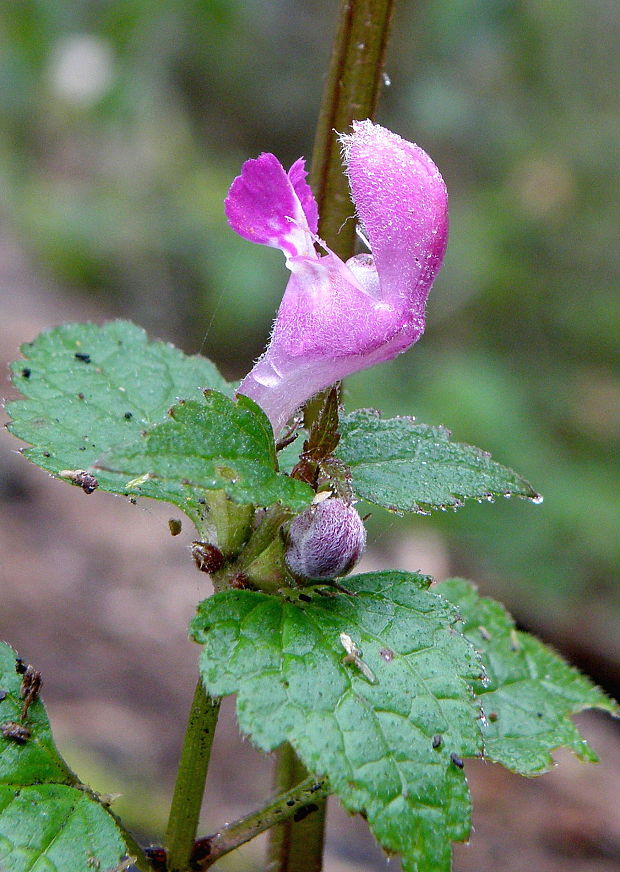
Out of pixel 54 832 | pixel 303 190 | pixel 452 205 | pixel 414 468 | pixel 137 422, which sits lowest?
pixel 54 832

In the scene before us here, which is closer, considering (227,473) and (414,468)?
(227,473)

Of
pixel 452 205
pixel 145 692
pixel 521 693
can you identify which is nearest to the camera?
pixel 521 693

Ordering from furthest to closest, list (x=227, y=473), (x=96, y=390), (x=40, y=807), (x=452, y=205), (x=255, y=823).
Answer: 1. (x=452, y=205)
2. (x=96, y=390)
3. (x=255, y=823)
4. (x=40, y=807)
5. (x=227, y=473)

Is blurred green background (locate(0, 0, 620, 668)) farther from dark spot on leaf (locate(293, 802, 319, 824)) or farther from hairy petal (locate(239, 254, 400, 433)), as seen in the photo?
hairy petal (locate(239, 254, 400, 433))

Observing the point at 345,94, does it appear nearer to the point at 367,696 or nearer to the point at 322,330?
the point at 322,330

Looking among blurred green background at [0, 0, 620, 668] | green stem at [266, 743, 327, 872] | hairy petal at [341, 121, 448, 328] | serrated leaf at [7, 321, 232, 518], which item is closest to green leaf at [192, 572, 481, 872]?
serrated leaf at [7, 321, 232, 518]

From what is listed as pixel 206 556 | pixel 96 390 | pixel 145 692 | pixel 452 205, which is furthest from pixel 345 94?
pixel 452 205

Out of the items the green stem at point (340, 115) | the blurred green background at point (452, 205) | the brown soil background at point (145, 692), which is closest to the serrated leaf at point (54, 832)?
the green stem at point (340, 115)

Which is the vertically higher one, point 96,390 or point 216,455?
point 96,390
